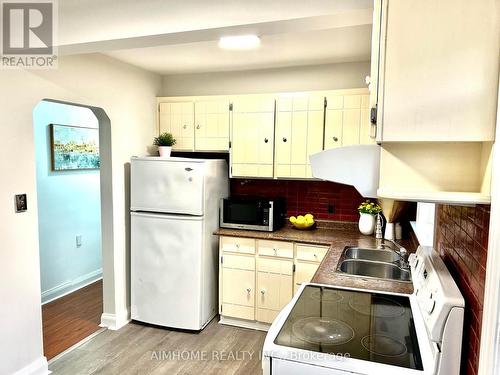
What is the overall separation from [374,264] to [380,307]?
829 mm

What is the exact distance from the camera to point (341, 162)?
1.21 meters

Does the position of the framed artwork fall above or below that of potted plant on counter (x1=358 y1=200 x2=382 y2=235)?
above

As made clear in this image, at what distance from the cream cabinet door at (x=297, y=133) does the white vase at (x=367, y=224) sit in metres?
0.61

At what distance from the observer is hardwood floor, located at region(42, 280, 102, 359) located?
118 inches

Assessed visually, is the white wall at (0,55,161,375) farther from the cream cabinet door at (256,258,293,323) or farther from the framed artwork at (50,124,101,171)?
the cream cabinet door at (256,258,293,323)

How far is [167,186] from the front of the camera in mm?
3170

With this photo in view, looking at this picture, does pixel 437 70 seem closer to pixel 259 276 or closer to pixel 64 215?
pixel 259 276

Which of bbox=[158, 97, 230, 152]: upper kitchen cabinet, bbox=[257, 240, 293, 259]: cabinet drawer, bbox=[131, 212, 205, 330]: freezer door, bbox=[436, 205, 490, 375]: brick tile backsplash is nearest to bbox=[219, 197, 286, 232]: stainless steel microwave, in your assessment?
bbox=[257, 240, 293, 259]: cabinet drawer

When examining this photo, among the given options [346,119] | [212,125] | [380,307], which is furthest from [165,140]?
[380,307]

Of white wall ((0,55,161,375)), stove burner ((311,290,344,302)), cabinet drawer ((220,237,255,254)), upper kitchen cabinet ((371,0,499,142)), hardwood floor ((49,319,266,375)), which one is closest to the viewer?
upper kitchen cabinet ((371,0,499,142))

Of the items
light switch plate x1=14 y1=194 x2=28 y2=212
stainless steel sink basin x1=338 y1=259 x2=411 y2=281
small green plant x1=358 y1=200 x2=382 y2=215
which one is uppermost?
light switch plate x1=14 y1=194 x2=28 y2=212

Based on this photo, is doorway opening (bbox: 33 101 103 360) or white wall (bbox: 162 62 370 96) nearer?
white wall (bbox: 162 62 370 96)

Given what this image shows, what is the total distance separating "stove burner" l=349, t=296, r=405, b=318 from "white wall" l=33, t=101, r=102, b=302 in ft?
10.7

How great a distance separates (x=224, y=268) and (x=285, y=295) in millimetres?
609
